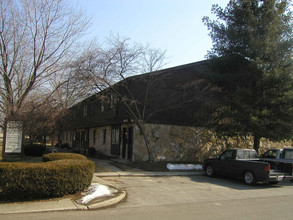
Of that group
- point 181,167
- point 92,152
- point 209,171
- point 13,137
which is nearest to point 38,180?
point 13,137

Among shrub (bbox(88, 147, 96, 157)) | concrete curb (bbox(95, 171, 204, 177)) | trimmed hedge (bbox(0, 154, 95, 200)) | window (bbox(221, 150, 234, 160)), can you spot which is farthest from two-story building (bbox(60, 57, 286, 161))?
trimmed hedge (bbox(0, 154, 95, 200))

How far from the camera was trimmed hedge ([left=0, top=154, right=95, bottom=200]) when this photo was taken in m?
7.26

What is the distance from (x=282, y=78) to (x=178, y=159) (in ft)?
28.5

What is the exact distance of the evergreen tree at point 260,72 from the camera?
51.4 ft

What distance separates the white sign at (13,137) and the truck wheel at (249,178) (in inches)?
450

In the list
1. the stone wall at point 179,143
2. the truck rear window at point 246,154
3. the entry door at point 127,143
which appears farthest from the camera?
the entry door at point 127,143

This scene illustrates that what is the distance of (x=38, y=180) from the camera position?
7.50 m

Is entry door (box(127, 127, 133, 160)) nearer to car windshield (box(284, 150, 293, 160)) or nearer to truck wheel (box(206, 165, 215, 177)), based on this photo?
truck wheel (box(206, 165, 215, 177))

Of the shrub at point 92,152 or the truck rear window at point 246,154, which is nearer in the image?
the truck rear window at point 246,154

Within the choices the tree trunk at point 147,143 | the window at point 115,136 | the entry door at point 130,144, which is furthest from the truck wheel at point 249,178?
the window at point 115,136

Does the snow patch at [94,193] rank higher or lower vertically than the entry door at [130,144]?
lower

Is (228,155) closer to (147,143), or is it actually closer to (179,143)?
(147,143)

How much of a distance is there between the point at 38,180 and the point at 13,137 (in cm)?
703

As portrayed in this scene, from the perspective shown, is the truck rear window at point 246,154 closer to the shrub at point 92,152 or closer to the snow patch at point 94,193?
the snow patch at point 94,193
